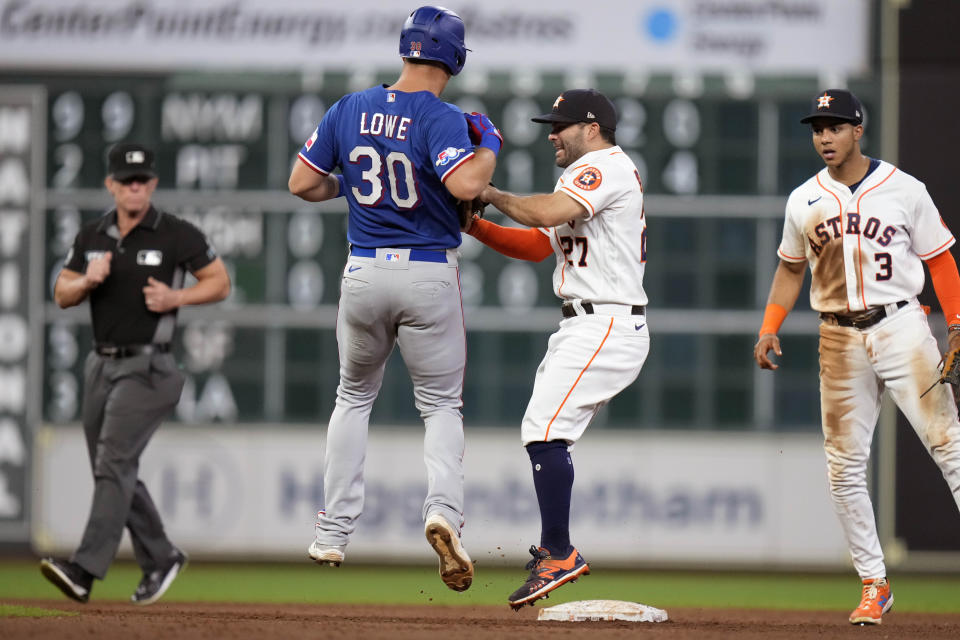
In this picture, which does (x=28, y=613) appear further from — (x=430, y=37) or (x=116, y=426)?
(x=430, y=37)

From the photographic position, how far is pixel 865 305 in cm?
585

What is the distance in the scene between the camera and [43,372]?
11008mm

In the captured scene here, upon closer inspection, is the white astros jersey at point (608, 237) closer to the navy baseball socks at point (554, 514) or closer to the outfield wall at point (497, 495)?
the navy baseball socks at point (554, 514)

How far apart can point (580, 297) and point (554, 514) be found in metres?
0.82

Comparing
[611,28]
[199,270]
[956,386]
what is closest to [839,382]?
[956,386]

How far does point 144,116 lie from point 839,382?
21.5ft

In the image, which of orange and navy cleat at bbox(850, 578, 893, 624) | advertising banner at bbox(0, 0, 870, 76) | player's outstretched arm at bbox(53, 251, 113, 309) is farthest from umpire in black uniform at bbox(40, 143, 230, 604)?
advertising banner at bbox(0, 0, 870, 76)

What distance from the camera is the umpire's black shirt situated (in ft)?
21.5

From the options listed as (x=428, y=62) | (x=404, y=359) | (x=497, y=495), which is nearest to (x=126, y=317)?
(x=404, y=359)

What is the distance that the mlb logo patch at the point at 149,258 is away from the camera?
21.6 feet

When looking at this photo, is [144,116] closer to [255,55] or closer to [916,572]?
[255,55]

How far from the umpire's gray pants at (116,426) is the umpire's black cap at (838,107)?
3.04 metres

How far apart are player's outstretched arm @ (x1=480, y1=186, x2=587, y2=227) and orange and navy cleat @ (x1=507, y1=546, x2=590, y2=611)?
119 cm

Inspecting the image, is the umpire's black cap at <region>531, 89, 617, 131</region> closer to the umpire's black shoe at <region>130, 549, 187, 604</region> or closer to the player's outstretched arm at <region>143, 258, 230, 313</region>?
the player's outstretched arm at <region>143, 258, 230, 313</region>
